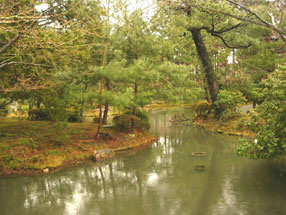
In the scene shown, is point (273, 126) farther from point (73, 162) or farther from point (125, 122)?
point (125, 122)

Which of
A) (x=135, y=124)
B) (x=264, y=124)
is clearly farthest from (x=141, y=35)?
(x=264, y=124)

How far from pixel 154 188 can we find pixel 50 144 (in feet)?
14.2

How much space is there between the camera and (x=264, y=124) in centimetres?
595

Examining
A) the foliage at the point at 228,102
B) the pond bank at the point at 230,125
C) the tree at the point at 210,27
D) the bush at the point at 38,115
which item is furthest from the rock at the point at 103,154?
the foliage at the point at 228,102

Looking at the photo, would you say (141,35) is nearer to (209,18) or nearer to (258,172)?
(209,18)

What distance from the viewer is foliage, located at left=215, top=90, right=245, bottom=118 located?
1355 centimetres

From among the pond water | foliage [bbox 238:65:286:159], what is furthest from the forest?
the pond water

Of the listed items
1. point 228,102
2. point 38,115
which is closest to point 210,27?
point 228,102

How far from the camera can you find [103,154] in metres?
8.97

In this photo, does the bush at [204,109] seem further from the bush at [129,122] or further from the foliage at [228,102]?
the bush at [129,122]

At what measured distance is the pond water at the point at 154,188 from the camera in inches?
204

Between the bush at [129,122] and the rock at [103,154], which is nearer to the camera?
the rock at [103,154]

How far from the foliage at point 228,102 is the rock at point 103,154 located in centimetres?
726

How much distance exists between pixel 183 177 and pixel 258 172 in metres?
2.07
